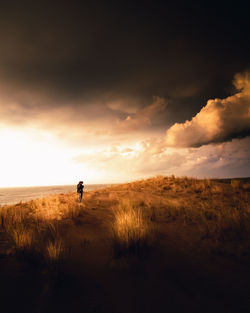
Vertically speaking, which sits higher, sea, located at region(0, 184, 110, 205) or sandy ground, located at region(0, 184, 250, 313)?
sandy ground, located at region(0, 184, 250, 313)

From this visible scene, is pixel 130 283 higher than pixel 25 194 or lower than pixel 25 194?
higher

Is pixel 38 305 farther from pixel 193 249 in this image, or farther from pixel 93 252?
pixel 193 249

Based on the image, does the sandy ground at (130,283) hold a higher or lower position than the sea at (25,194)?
higher

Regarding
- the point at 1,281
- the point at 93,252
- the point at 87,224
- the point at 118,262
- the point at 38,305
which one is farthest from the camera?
the point at 87,224

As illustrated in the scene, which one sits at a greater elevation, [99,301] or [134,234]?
[134,234]

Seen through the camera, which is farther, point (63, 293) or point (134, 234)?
point (134, 234)

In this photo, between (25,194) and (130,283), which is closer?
(130,283)

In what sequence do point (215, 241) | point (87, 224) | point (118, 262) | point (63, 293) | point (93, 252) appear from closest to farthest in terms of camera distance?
point (63, 293), point (118, 262), point (93, 252), point (215, 241), point (87, 224)

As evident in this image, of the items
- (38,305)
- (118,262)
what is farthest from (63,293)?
(118,262)

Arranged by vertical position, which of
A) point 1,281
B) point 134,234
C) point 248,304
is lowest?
point 248,304

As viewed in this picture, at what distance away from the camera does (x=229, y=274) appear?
10.5 feet

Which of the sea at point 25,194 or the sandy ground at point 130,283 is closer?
the sandy ground at point 130,283

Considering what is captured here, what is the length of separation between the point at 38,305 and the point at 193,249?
3627 millimetres

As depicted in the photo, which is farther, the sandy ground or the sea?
the sea
